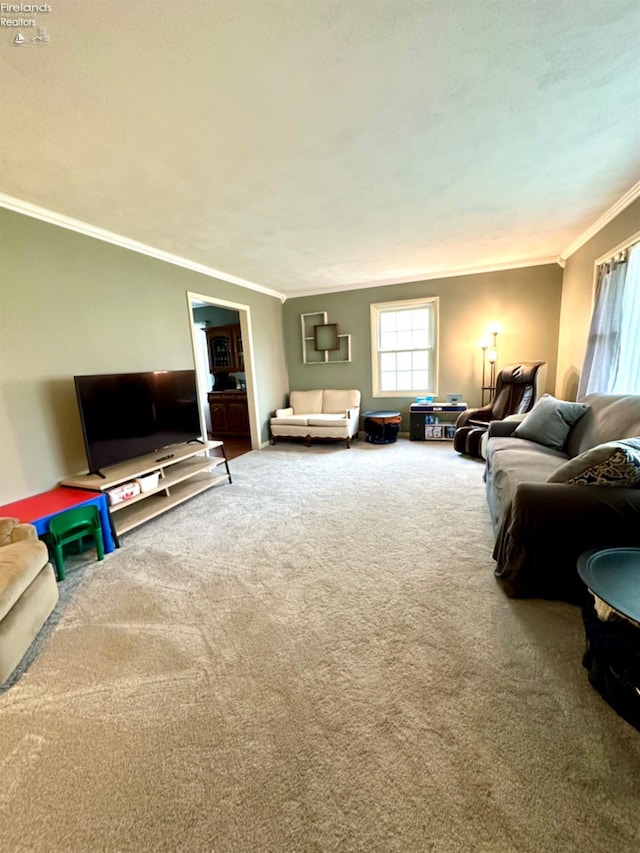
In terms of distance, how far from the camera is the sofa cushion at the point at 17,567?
1.48 m

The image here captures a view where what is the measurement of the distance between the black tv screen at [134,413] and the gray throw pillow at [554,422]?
3302 millimetres

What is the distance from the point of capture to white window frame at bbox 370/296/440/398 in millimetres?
5316

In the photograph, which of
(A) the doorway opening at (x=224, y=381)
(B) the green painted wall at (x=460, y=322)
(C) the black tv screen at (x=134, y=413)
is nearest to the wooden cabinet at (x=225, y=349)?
(A) the doorway opening at (x=224, y=381)

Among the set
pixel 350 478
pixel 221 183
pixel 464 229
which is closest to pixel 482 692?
pixel 350 478

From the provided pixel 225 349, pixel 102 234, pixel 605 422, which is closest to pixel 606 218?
pixel 605 422

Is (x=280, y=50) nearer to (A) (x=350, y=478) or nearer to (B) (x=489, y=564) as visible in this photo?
(B) (x=489, y=564)

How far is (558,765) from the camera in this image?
1.06 meters

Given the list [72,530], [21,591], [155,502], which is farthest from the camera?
[155,502]

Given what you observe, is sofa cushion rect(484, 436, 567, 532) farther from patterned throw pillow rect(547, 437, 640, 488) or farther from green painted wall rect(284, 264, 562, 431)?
green painted wall rect(284, 264, 562, 431)

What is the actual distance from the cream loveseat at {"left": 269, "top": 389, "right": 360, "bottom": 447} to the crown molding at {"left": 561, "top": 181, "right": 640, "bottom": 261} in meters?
3.33

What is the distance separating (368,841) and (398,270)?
5.27m

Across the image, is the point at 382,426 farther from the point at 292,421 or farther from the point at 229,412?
the point at 229,412

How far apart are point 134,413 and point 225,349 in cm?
364

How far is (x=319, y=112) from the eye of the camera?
168 cm
